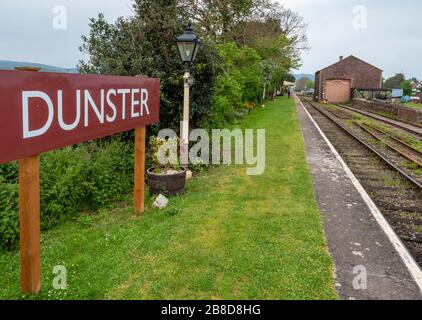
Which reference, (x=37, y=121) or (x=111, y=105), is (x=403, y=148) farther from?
(x=37, y=121)

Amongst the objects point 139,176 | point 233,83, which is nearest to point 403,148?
point 233,83

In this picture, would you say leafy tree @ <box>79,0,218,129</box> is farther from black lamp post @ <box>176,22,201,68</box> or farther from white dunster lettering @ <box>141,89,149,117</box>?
white dunster lettering @ <box>141,89,149,117</box>

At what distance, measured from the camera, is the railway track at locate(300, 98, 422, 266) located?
558 cm

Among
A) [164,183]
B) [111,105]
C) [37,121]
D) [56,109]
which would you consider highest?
[111,105]

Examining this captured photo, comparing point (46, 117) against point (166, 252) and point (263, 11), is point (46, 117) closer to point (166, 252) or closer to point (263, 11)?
point (166, 252)

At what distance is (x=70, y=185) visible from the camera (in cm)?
Result: 611

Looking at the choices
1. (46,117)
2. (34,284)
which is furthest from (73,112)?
(34,284)

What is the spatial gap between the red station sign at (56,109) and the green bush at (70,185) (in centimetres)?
187

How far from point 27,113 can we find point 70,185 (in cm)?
330

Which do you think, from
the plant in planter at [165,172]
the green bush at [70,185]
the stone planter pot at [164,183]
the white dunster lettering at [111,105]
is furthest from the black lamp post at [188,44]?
the white dunster lettering at [111,105]

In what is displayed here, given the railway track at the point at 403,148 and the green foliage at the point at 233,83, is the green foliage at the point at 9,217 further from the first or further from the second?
the railway track at the point at 403,148

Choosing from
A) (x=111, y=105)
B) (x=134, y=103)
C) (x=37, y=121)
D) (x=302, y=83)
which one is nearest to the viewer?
(x=37, y=121)

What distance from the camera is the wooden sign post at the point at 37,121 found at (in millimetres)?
2891

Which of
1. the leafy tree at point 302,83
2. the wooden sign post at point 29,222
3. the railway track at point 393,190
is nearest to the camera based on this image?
the wooden sign post at point 29,222
